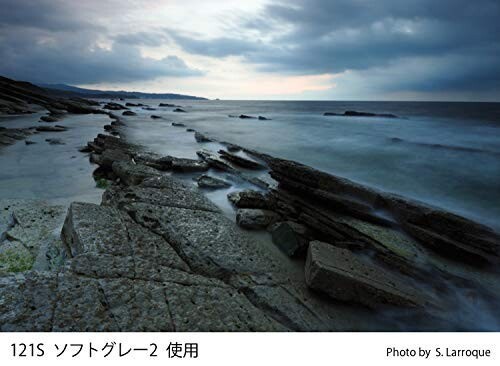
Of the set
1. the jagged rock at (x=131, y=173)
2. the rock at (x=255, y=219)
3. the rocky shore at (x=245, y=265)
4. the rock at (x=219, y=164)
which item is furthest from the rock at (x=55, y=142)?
the rock at (x=255, y=219)

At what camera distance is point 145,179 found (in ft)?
20.8

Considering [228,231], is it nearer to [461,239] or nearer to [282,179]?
[282,179]

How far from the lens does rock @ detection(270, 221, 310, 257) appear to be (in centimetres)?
446

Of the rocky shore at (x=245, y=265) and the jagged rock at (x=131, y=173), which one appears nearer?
the rocky shore at (x=245, y=265)

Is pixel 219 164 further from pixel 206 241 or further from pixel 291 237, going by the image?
pixel 206 241

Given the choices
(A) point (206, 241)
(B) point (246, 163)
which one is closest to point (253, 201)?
(A) point (206, 241)

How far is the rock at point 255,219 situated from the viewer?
527 cm

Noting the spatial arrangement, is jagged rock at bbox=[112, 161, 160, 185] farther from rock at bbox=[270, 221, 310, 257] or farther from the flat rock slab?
rock at bbox=[270, 221, 310, 257]

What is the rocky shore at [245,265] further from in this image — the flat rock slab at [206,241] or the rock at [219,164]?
the rock at [219,164]

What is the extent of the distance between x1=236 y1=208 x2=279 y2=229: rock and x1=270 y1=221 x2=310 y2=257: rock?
244mm

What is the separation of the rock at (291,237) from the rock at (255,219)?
244mm

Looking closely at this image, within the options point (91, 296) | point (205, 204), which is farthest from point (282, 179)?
point (91, 296)

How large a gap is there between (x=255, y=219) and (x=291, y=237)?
971 mm

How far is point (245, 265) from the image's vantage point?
12.3 ft
